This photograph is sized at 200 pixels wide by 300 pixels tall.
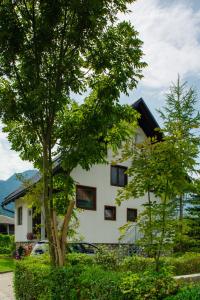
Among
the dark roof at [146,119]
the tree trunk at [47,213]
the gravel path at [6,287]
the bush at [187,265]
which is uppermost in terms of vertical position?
the dark roof at [146,119]

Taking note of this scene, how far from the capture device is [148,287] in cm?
719

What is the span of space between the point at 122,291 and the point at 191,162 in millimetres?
2420

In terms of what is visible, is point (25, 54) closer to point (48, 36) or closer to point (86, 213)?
point (48, 36)

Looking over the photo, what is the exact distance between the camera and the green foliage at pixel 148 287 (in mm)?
7168

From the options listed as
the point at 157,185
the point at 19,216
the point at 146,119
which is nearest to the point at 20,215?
the point at 19,216

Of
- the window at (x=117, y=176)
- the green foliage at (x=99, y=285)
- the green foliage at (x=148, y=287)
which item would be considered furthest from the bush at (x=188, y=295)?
the window at (x=117, y=176)

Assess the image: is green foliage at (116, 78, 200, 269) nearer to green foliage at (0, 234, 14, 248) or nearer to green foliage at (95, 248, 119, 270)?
green foliage at (95, 248, 119, 270)

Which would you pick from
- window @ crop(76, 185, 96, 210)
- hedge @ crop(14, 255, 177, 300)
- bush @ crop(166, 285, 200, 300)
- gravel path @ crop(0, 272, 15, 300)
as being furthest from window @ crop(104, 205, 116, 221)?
bush @ crop(166, 285, 200, 300)

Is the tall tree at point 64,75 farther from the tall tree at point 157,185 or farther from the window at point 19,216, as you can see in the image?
the window at point 19,216

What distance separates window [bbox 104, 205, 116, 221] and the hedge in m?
17.0

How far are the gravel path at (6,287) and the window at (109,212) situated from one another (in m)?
8.48

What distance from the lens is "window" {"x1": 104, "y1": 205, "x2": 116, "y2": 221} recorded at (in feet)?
98.5

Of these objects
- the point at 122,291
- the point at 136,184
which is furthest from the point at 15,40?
the point at 122,291

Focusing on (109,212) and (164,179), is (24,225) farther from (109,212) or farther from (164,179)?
(164,179)
